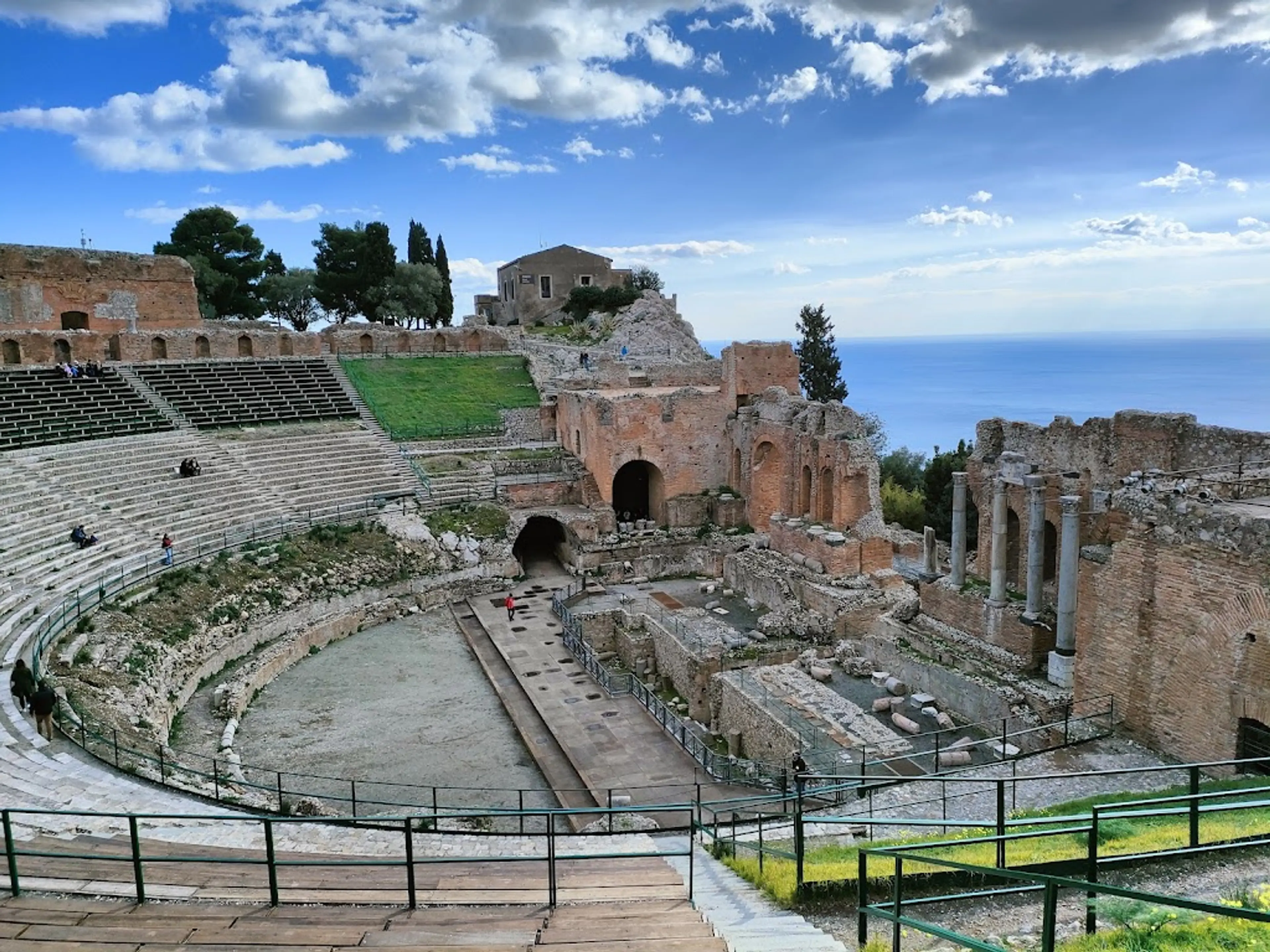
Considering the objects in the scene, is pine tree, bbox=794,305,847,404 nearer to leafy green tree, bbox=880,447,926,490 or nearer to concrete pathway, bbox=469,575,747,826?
leafy green tree, bbox=880,447,926,490

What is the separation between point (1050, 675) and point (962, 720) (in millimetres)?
1745

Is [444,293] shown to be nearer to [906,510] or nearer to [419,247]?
[419,247]

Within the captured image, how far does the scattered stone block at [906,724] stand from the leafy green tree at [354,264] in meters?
42.4

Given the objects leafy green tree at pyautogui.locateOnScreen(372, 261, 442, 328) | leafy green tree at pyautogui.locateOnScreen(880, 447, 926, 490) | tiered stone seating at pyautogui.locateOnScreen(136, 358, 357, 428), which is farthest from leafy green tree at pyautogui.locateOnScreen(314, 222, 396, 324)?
leafy green tree at pyautogui.locateOnScreen(880, 447, 926, 490)

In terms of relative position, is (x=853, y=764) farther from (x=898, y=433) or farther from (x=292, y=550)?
(x=898, y=433)

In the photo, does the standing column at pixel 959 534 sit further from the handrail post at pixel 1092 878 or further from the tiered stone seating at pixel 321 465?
the tiered stone seating at pixel 321 465

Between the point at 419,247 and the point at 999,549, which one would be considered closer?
the point at 999,549

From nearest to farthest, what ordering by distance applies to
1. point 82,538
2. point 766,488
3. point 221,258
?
1. point 82,538
2. point 766,488
3. point 221,258

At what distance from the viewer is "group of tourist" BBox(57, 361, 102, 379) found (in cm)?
3144

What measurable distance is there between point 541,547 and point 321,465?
25.9 feet

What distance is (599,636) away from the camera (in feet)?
73.6

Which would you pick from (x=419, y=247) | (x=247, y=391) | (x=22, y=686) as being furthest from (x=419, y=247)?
(x=22, y=686)

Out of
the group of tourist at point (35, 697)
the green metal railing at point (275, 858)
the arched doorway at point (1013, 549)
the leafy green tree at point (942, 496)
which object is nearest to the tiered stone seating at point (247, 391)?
the group of tourist at point (35, 697)

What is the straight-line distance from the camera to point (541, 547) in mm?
30750
